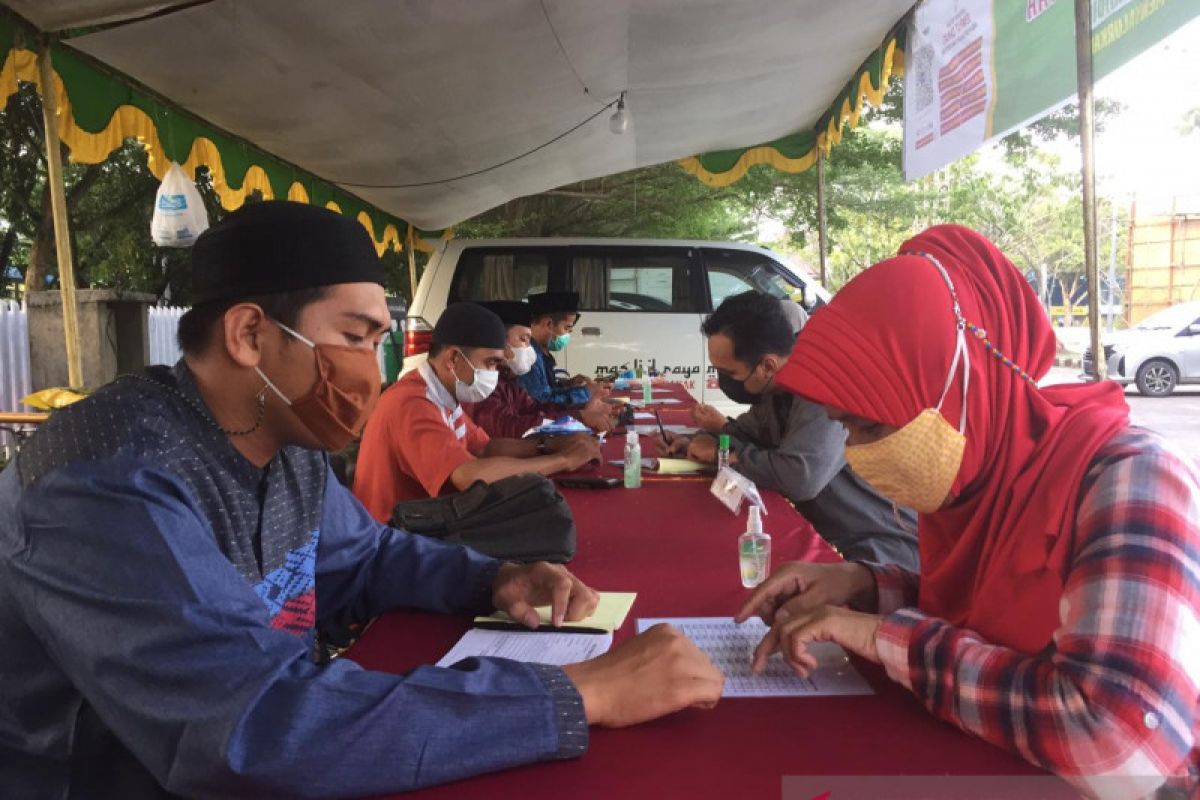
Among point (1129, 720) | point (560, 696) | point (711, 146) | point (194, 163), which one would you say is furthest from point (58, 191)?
point (711, 146)

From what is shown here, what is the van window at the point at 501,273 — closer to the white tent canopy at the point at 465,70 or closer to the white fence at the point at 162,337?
the white tent canopy at the point at 465,70

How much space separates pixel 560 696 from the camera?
3.31 feet

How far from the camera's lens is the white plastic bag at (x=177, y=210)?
471cm

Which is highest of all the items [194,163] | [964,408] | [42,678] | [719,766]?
[194,163]

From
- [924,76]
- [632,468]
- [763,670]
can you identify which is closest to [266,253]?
[763,670]

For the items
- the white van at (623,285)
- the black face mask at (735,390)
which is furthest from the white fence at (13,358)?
the black face mask at (735,390)

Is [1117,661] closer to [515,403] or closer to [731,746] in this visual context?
[731,746]

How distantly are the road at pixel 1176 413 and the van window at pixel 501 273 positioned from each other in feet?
16.0

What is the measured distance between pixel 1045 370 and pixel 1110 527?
0.30m

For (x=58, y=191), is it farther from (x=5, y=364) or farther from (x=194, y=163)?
(x=5, y=364)

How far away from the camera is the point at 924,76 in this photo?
202 inches

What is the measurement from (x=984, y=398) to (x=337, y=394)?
37.7 inches

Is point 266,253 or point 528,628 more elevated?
point 266,253

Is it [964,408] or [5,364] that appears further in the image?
[5,364]
